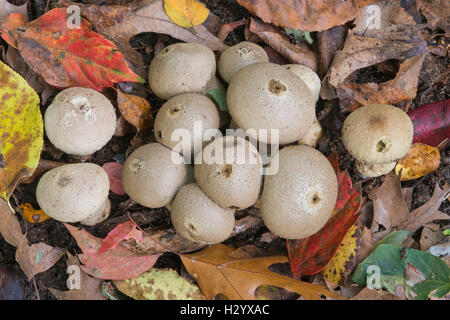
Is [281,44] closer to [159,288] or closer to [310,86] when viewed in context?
[310,86]

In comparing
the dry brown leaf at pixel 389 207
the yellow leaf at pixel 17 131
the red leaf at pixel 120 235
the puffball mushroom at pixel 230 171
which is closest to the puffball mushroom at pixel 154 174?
the puffball mushroom at pixel 230 171

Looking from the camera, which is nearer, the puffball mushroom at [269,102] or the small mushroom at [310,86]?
the puffball mushroom at [269,102]

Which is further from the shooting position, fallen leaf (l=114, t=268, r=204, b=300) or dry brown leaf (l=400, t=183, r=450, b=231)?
dry brown leaf (l=400, t=183, r=450, b=231)

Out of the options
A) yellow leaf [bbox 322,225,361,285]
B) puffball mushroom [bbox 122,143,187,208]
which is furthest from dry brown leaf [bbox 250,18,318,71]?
yellow leaf [bbox 322,225,361,285]

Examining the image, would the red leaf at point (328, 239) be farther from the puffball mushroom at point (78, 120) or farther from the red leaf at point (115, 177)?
the puffball mushroom at point (78, 120)

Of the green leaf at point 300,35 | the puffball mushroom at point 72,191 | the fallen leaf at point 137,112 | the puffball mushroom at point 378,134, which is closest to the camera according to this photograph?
the puffball mushroom at point 72,191

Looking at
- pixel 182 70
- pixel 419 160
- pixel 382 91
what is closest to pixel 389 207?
pixel 419 160

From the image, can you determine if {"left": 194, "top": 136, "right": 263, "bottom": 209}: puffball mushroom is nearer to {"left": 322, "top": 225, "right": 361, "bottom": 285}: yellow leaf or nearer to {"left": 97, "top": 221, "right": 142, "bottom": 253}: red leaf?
{"left": 97, "top": 221, "right": 142, "bottom": 253}: red leaf
